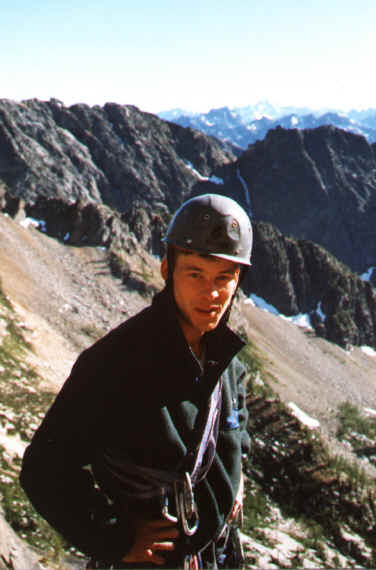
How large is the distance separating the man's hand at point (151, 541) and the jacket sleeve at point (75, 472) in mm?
75

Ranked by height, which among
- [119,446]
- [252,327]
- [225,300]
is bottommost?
[252,327]

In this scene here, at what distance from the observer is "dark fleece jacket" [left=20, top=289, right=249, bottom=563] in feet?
8.92

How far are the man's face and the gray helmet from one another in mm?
82

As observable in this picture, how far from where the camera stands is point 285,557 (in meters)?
11.4

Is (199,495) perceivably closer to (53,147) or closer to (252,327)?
(252,327)

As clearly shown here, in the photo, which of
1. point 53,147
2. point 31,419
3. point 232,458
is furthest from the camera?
point 53,147

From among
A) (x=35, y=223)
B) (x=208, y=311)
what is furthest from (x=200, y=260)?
(x=35, y=223)

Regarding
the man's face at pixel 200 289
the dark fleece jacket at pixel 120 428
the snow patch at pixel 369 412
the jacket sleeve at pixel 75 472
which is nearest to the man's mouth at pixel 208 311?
the man's face at pixel 200 289

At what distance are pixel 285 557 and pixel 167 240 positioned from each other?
36.7 feet

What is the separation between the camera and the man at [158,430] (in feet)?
8.99

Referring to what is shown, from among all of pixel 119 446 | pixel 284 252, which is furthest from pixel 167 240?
pixel 284 252

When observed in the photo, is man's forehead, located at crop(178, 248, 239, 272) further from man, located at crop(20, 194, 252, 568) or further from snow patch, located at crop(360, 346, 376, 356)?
snow patch, located at crop(360, 346, 376, 356)

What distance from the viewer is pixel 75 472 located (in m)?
2.76

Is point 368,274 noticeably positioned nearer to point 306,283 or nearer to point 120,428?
point 306,283
